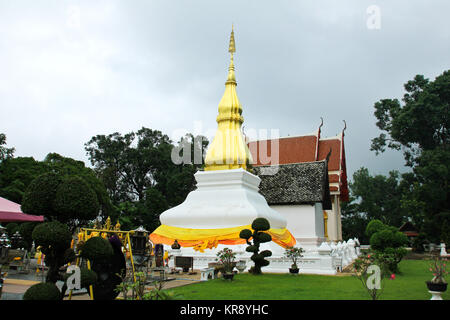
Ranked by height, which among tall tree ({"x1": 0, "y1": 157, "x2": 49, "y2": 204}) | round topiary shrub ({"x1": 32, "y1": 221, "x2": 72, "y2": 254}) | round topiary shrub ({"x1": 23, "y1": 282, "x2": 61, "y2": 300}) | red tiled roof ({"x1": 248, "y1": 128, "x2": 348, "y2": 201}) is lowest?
round topiary shrub ({"x1": 23, "y1": 282, "x2": 61, "y2": 300})

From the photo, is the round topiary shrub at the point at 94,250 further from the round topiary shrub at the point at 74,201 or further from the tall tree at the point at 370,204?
the tall tree at the point at 370,204

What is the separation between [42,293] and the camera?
5109mm

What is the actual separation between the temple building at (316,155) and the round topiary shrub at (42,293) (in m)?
25.3

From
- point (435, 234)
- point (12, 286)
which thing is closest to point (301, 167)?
point (435, 234)

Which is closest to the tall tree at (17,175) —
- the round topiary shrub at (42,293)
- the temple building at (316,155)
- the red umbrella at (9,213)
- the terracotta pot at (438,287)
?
the red umbrella at (9,213)

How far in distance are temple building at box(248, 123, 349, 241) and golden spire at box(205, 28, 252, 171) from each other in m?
10.1

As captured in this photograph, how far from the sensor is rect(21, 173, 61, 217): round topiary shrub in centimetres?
572

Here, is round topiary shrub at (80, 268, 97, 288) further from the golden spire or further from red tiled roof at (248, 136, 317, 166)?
red tiled roof at (248, 136, 317, 166)

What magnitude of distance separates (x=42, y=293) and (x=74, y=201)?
4.45 ft

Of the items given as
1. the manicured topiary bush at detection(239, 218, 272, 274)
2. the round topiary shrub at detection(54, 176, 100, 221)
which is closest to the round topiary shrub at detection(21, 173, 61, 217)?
the round topiary shrub at detection(54, 176, 100, 221)

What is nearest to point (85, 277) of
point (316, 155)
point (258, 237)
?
point (258, 237)

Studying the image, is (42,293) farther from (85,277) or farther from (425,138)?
(425,138)

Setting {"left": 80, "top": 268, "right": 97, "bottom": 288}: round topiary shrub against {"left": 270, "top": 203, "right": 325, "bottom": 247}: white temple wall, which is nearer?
{"left": 80, "top": 268, "right": 97, "bottom": 288}: round topiary shrub

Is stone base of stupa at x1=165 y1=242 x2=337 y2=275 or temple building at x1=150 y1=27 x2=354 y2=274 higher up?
temple building at x1=150 y1=27 x2=354 y2=274
